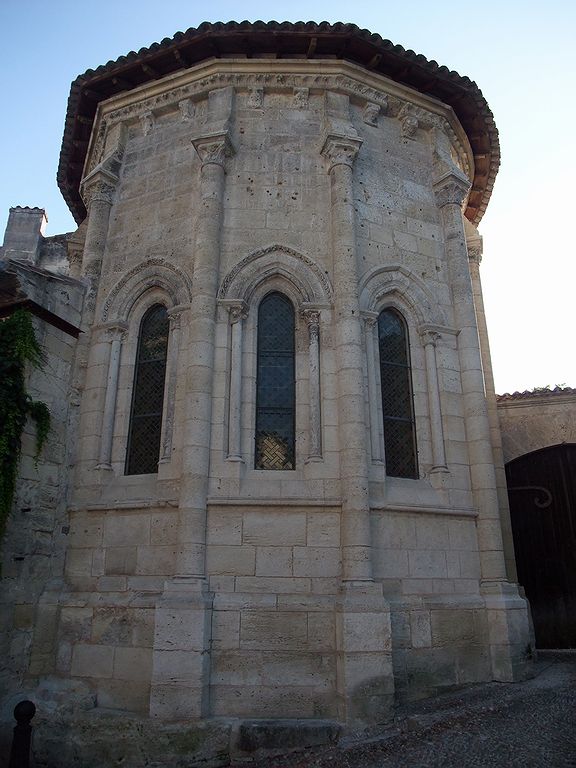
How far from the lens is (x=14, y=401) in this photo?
7246 millimetres

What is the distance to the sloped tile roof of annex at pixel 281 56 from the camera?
8.93 metres

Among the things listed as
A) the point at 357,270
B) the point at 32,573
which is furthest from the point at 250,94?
the point at 32,573

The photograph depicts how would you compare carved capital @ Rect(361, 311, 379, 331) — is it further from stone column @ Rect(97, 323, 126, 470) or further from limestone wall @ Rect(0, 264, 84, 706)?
limestone wall @ Rect(0, 264, 84, 706)

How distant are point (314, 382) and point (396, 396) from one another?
1.41m

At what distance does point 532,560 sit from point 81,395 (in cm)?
812

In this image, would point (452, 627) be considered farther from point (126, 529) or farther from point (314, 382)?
point (126, 529)

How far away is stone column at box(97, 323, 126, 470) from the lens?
7976 millimetres

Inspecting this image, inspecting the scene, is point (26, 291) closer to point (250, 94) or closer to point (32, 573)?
point (32, 573)

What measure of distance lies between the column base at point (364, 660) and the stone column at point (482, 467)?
1801 mm

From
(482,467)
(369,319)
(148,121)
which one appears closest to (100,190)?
(148,121)

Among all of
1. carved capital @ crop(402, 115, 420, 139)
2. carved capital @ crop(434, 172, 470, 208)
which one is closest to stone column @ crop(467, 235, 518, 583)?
carved capital @ crop(434, 172, 470, 208)

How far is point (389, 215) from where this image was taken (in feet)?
29.7

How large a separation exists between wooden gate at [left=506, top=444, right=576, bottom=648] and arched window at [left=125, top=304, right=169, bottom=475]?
22.0 ft

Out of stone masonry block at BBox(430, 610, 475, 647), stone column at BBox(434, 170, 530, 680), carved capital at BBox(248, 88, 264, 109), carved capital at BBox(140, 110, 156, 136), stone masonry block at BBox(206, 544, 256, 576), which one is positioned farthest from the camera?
carved capital at BBox(140, 110, 156, 136)
